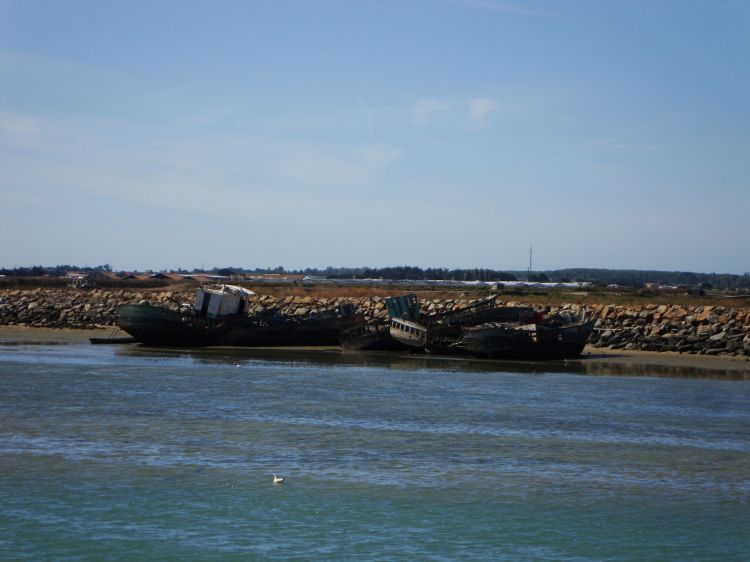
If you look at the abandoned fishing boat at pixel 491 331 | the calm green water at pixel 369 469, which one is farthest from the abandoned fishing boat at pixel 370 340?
the calm green water at pixel 369 469

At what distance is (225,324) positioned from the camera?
2035 inches

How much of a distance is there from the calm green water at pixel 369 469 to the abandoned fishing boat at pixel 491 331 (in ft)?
30.2

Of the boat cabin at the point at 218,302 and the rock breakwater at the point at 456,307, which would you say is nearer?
the rock breakwater at the point at 456,307

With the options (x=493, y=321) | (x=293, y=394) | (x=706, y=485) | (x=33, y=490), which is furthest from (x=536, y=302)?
(x=33, y=490)

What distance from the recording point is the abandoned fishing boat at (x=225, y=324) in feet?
167

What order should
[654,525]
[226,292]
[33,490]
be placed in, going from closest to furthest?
[654,525]
[33,490]
[226,292]

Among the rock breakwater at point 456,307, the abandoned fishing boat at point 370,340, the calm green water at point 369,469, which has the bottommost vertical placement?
the calm green water at point 369,469

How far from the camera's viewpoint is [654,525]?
55.8 feet

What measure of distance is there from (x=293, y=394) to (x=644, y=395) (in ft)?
37.8

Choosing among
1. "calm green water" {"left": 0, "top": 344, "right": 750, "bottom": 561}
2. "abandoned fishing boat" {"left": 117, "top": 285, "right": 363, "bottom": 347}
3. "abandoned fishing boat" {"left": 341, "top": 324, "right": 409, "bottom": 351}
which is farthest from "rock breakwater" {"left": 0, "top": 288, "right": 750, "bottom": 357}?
"calm green water" {"left": 0, "top": 344, "right": 750, "bottom": 561}

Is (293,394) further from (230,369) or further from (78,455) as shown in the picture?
(78,455)

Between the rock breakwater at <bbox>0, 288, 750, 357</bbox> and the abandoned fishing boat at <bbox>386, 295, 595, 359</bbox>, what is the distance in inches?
105

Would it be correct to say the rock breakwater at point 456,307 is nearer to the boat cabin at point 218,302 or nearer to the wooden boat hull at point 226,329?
the wooden boat hull at point 226,329

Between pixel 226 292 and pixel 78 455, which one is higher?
pixel 226 292
